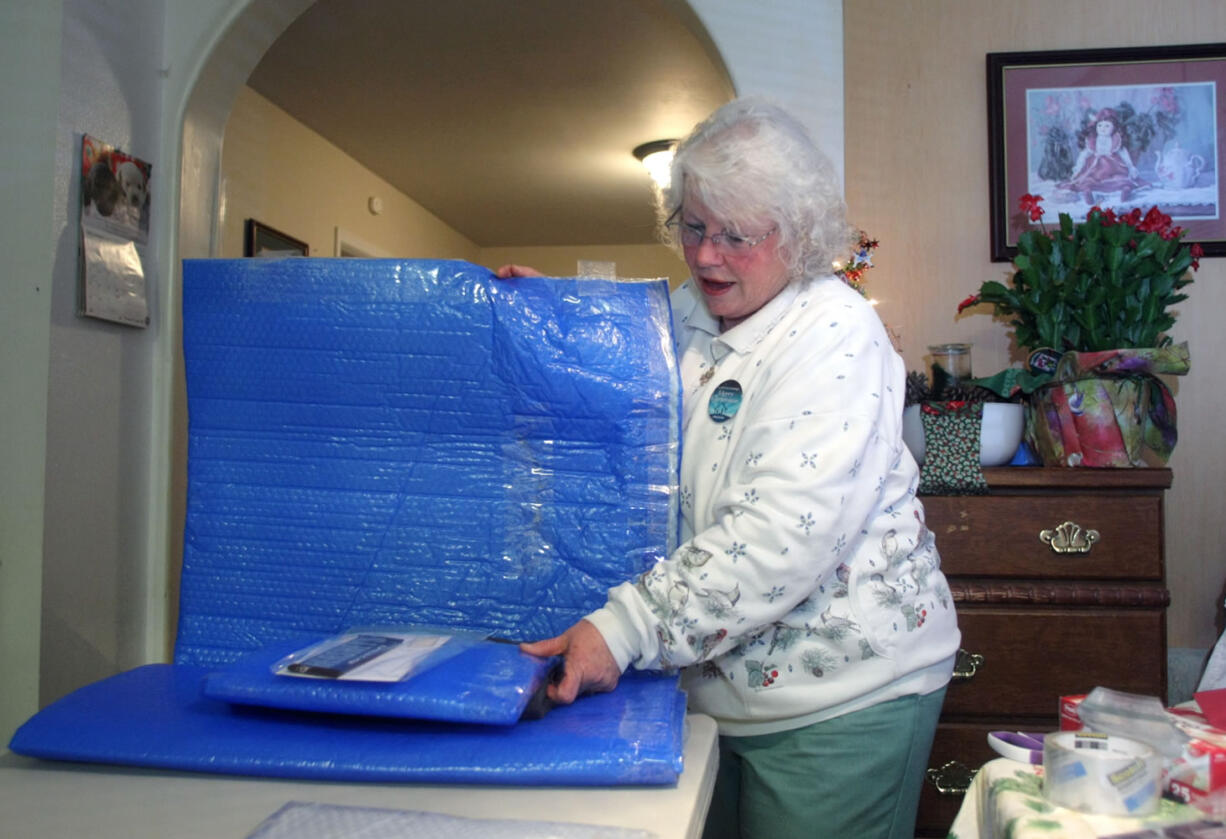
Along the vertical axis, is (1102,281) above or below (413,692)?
above

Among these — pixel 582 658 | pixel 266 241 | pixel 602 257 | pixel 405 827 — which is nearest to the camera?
pixel 405 827

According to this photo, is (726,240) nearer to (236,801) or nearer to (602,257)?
(236,801)

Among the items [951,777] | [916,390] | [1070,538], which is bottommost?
[951,777]

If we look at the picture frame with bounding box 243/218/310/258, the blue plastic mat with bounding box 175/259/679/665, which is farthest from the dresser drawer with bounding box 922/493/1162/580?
the picture frame with bounding box 243/218/310/258

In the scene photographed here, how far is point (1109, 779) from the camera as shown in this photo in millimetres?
653

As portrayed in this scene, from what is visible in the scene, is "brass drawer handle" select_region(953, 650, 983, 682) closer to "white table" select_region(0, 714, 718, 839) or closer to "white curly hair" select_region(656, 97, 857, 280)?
"white curly hair" select_region(656, 97, 857, 280)

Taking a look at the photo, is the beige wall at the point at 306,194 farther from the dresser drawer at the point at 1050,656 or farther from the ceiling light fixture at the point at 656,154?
the dresser drawer at the point at 1050,656

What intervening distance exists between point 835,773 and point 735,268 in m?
0.54

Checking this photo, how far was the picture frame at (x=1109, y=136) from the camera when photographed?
199 centimetres

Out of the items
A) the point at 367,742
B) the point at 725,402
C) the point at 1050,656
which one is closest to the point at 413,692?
the point at 367,742

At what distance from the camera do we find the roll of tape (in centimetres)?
65

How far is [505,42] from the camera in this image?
3414mm

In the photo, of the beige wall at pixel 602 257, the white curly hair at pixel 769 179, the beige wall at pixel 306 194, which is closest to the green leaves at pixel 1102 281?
the white curly hair at pixel 769 179

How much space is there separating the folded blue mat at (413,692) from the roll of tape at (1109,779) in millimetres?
383
